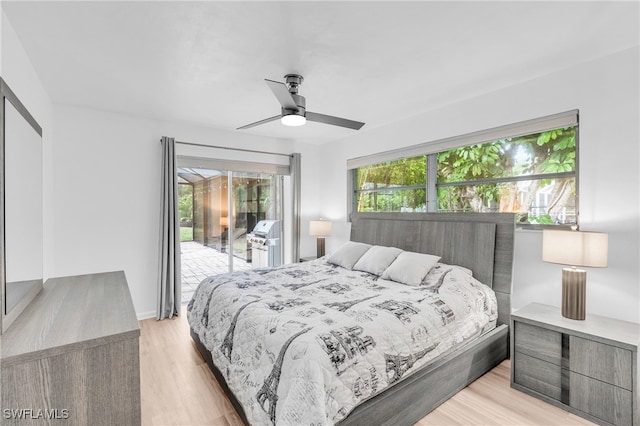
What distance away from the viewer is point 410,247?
365cm

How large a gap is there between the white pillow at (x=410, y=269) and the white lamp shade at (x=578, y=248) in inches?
38.1

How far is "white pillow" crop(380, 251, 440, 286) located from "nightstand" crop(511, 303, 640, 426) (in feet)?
2.60

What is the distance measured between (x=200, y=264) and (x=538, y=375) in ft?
14.5

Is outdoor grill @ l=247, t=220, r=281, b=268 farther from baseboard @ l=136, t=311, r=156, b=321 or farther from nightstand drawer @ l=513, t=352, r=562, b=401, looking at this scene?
nightstand drawer @ l=513, t=352, r=562, b=401

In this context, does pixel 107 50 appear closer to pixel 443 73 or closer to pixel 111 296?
pixel 111 296

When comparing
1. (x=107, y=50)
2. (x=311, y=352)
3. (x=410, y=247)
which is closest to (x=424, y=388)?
(x=311, y=352)

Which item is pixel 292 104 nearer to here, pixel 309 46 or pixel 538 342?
pixel 309 46

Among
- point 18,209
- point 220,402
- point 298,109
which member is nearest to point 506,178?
point 298,109

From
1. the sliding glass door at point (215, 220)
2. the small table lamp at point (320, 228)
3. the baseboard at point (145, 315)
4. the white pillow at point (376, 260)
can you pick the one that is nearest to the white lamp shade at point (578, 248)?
the white pillow at point (376, 260)

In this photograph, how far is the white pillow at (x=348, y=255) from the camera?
364 cm

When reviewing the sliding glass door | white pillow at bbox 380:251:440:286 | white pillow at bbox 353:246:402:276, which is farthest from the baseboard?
white pillow at bbox 380:251:440:286

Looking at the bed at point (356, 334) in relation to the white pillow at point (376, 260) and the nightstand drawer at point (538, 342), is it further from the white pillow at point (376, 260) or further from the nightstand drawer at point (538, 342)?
the nightstand drawer at point (538, 342)

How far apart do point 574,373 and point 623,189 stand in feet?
4.72

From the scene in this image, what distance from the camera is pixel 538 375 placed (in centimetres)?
232
